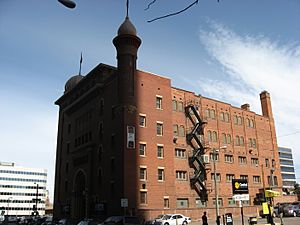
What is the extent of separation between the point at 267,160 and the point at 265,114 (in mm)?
10846

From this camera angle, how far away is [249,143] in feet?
228

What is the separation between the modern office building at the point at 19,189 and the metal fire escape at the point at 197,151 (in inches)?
3987

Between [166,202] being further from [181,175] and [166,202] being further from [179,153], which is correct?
[179,153]

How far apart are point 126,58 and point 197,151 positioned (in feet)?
64.5

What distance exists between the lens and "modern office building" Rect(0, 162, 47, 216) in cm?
14325

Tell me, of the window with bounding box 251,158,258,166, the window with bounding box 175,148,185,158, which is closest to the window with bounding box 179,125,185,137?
the window with bounding box 175,148,185,158

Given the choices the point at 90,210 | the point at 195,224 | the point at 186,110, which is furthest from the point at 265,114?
the point at 90,210

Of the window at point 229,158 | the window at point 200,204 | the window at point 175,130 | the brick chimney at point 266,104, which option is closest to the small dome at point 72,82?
the window at point 175,130

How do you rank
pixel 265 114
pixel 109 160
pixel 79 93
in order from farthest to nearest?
pixel 265 114 < pixel 79 93 < pixel 109 160

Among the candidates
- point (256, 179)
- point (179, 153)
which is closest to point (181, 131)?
point (179, 153)

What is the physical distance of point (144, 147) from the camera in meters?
50.2

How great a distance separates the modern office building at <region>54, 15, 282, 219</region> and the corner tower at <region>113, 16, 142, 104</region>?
150mm

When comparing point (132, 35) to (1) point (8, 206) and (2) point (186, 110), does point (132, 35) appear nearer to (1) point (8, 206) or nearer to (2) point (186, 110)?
(2) point (186, 110)

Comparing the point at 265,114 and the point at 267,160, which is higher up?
the point at 265,114
